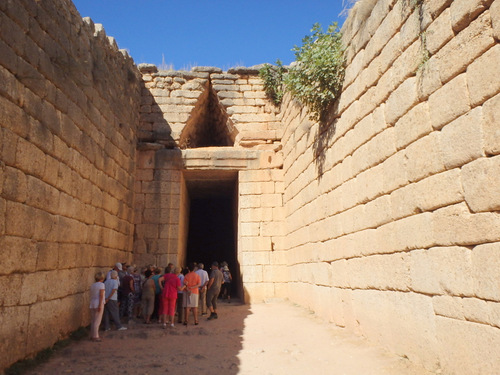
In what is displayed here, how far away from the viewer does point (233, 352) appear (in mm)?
5488

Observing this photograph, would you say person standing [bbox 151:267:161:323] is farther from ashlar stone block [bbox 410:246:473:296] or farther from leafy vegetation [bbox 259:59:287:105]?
leafy vegetation [bbox 259:59:287:105]

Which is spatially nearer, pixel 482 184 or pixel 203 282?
pixel 482 184

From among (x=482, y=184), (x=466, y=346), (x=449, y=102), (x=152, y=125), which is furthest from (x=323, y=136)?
(x=152, y=125)

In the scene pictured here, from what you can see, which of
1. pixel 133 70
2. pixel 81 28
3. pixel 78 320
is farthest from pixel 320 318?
pixel 133 70

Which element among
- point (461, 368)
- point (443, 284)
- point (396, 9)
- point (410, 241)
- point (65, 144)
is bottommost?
point (461, 368)

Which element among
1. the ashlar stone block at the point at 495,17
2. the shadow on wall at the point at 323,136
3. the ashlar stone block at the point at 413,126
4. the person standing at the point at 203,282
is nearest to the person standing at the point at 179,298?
the person standing at the point at 203,282

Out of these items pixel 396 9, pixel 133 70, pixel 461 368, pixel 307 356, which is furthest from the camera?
pixel 133 70

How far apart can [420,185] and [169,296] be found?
5.23 m

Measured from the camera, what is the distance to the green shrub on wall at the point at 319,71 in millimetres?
6648

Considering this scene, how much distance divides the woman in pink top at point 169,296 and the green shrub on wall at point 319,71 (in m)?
4.26

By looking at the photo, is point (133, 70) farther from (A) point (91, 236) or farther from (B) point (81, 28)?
(A) point (91, 236)

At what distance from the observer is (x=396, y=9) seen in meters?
4.78

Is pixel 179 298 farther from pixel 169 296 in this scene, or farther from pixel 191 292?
pixel 169 296

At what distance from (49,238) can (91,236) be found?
1685 mm
